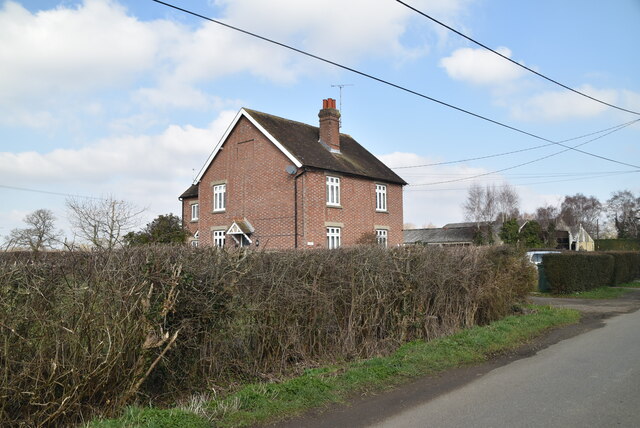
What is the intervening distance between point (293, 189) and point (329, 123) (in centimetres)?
538

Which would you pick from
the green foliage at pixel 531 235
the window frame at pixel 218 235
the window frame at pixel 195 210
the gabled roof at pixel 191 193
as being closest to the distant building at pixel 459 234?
the green foliage at pixel 531 235

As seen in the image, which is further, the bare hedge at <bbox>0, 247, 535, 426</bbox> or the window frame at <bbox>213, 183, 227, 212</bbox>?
the window frame at <bbox>213, 183, 227, 212</bbox>

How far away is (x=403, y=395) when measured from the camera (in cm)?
673

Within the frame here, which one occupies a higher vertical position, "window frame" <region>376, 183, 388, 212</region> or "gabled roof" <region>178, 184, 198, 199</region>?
"gabled roof" <region>178, 184, 198, 199</region>

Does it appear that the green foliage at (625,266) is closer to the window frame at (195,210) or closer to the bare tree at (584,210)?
the window frame at (195,210)

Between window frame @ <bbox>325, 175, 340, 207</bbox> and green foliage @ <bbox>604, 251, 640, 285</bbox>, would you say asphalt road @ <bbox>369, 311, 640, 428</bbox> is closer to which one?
window frame @ <bbox>325, 175, 340, 207</bbox>

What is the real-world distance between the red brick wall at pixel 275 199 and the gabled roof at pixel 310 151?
1.39 ft

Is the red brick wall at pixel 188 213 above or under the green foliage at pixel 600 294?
above

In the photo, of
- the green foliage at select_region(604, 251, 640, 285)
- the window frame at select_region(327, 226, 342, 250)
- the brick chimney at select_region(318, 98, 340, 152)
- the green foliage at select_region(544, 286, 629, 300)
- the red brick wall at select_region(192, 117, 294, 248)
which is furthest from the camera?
the brick chimney at select_region(318, 98, 340, 152)

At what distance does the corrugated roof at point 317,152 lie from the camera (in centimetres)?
2569

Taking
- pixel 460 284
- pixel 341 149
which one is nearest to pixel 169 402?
pixel 460 284

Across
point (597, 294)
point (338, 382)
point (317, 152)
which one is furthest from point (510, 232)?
point (338, 382)

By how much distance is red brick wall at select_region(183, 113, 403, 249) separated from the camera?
24.8 metres

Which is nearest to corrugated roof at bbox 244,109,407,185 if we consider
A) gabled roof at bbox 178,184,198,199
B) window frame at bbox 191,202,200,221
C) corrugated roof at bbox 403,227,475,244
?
gabled roof at bbox 178,184,198,199
